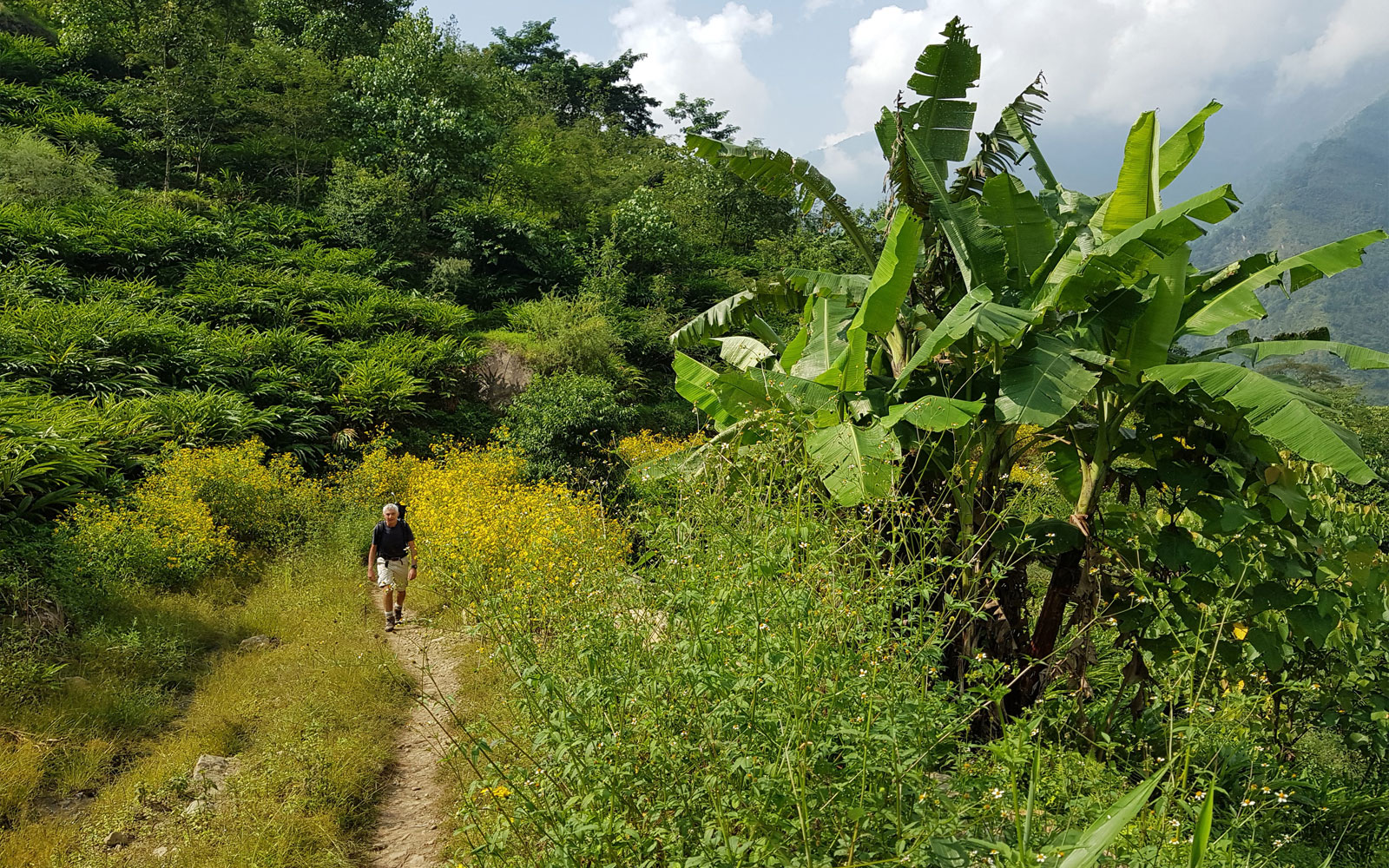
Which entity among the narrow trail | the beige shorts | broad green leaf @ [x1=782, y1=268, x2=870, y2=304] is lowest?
the narrow trail

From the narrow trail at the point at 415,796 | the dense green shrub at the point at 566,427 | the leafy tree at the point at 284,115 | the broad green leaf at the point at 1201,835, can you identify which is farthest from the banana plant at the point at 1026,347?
the leafy tree at the point at 284,115

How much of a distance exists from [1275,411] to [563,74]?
40.7m

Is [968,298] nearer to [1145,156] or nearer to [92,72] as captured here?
[1145,156]

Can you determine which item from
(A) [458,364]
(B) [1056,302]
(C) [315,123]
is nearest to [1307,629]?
(B) [1056,302]

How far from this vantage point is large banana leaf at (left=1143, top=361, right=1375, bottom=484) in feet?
11.4

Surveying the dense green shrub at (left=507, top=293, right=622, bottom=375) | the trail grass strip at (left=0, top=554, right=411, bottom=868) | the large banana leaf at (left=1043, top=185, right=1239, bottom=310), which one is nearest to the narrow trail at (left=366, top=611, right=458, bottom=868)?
the trail grass strip at (left=0, top=554, right=411, bottom=868)

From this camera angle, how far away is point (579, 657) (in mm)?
2297

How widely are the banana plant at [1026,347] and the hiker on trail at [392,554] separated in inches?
122

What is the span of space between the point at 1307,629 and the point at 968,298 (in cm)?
256

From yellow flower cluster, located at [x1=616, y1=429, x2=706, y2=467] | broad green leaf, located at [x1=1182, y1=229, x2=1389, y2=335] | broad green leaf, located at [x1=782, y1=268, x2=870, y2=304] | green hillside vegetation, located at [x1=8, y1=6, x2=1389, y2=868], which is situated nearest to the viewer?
green hillside vegetation, located at [x1=8, y1=6, x2=1389, y2=868]

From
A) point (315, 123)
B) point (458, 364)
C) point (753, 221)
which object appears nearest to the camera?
point (458, 364)

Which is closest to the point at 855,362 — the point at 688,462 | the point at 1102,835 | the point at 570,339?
the point at 688,462

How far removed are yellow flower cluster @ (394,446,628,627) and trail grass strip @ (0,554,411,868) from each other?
0.92m

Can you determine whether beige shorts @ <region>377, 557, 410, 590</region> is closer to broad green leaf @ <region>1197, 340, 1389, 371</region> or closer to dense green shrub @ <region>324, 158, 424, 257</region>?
broad green leaf @ <region>1197, 340, 1389, 371</region>
